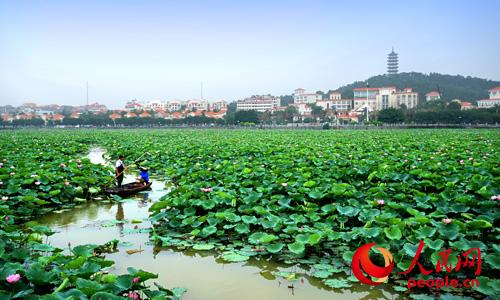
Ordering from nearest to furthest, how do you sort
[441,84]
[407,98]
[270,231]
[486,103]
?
[270,231] → [486,103] → [407,98] → [441,84]

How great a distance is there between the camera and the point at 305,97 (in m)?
123

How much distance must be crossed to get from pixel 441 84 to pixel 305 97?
3882 centimetres

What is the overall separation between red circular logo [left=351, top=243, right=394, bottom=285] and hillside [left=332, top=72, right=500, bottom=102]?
3759 inches

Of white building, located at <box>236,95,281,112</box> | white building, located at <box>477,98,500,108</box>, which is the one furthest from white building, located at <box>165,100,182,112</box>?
white building, located at <box>477,98,500,108</box>

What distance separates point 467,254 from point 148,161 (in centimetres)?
Answer: 970

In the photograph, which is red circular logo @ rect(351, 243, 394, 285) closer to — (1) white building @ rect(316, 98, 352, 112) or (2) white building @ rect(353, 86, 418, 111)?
(2) white building @ rect(353, 86, 418, 111)

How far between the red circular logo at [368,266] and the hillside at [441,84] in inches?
3759

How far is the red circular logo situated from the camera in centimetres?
295

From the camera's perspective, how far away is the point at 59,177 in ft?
20.6

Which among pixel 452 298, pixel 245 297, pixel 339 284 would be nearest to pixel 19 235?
pixel 245 297

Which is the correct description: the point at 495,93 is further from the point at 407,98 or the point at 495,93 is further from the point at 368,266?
the point at 368,266

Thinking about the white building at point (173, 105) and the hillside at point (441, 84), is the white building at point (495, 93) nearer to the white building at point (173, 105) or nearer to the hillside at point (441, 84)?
the hillside at point (441, 84)

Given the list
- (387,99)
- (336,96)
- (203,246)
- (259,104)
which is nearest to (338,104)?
(336,96)

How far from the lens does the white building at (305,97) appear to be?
12016 centimetres
